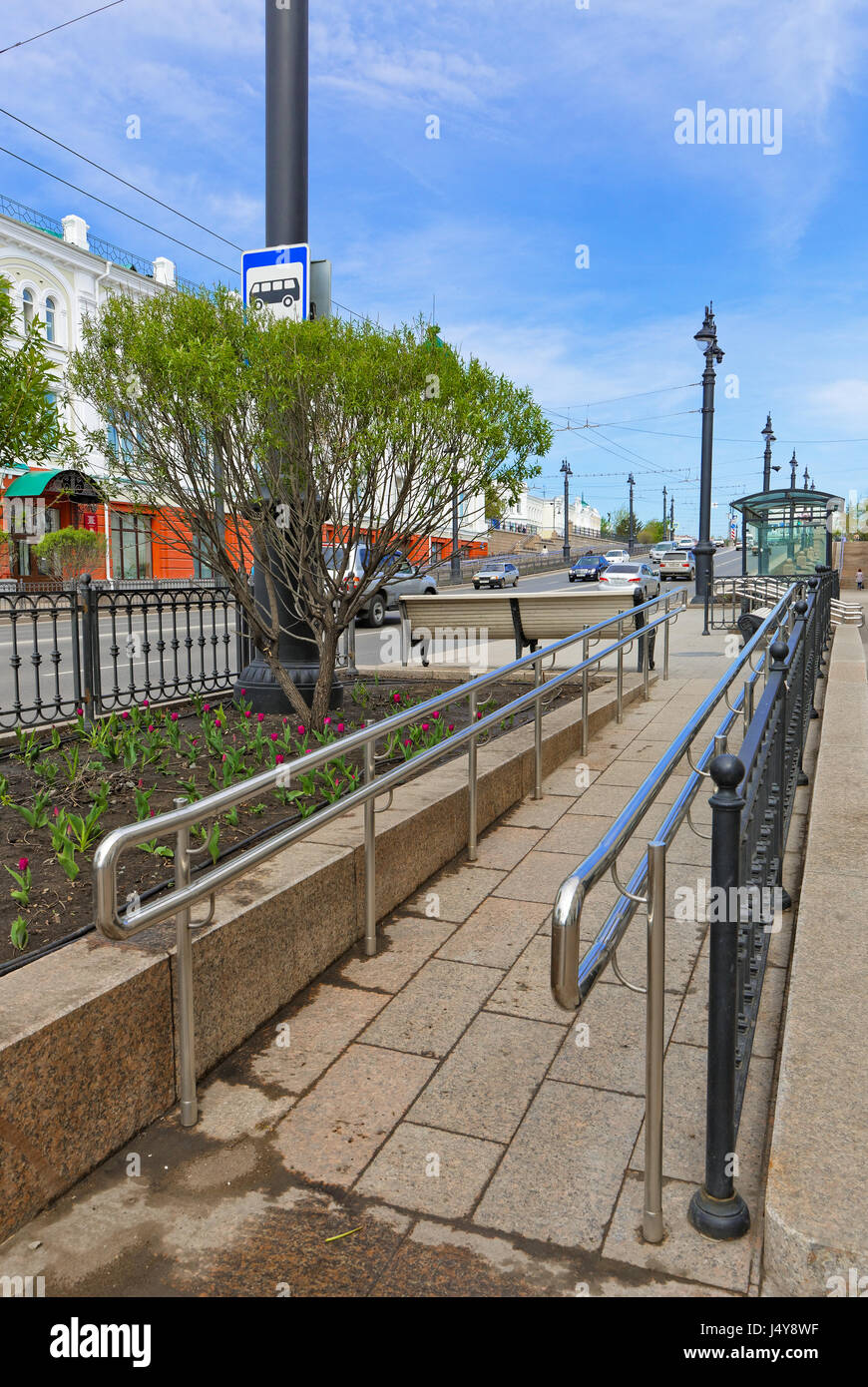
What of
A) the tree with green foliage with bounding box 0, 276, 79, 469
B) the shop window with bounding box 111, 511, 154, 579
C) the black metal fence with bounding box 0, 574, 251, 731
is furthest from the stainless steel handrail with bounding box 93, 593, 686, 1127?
the shop window with bounding box 111, 511, 154, 579

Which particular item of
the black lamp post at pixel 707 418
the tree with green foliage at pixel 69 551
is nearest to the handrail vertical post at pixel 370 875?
the black lamp post at pixel 707 418

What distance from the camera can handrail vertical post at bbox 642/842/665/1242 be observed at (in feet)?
7.21

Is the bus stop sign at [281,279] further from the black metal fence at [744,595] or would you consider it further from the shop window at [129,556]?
the shop window at [129,556]

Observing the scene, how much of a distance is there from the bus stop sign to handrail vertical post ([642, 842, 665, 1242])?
4.86 meters

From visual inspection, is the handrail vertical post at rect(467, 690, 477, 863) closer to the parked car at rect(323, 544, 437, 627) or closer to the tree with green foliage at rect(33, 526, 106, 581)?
the parked car at rect(323, 544, 437, 627)

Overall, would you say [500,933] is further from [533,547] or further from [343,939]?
[533,547]

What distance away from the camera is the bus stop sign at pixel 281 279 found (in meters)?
6.09

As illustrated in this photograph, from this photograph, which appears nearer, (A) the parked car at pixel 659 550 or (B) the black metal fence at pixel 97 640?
(B) the black metal fence at pixel 97 640

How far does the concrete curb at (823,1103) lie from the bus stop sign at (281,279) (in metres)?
4.40

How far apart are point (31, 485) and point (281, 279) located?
26.0 meters

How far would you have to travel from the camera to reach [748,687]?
4570 millimetres

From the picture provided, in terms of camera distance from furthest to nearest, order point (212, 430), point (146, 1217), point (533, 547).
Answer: point (533, 547)
point (212, 430)
point (146, 1217)

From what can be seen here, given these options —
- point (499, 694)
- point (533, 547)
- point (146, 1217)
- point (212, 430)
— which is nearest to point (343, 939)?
point (146, 1217)
